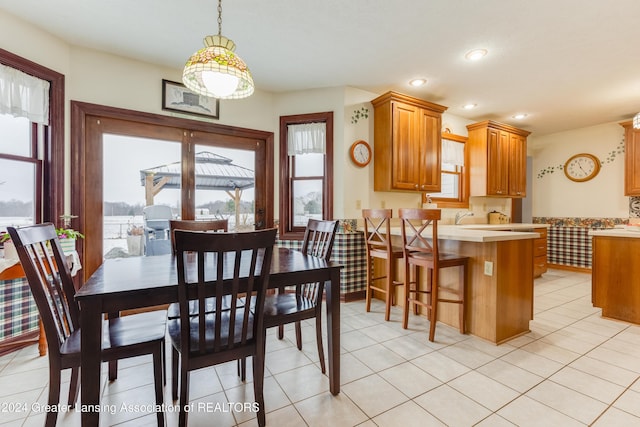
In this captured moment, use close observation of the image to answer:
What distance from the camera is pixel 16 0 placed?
2.08 meters

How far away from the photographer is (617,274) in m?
2.83

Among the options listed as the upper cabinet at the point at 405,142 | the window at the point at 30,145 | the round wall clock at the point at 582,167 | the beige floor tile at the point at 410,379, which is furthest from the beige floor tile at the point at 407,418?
the round wall clock at the point at 582,167

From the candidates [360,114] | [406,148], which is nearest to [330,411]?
[406,148]

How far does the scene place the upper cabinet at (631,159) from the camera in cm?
421

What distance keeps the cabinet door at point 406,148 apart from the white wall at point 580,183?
3442 millimetres

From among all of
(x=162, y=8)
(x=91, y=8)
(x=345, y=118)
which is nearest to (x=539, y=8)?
(x=345, y=118)

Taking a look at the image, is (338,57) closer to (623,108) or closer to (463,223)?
(463,223)

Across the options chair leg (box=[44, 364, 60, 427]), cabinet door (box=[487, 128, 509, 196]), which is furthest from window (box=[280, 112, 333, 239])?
cabinet door (box=[487, 128, 509, 196])

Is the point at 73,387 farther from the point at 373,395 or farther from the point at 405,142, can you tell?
the point at 405,142

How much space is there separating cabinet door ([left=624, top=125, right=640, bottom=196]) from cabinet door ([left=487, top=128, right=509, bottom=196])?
159 centimetres

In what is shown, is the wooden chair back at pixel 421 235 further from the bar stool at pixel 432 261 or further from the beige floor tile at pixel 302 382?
the beige floor tile at pixel 302 382

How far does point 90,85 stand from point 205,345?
2805 millimetres

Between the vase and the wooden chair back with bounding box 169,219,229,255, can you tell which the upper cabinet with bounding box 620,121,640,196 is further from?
the vase

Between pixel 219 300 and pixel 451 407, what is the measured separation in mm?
1406
